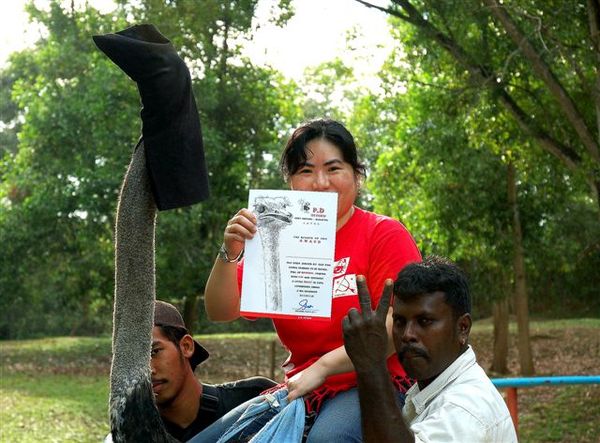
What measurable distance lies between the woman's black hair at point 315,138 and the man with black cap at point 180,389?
2.55 feet

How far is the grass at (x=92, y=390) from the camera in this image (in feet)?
44.6

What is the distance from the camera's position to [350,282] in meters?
3.05

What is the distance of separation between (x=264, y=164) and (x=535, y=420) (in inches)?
315

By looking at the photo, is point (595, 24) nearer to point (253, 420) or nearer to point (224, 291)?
point (224, 291)

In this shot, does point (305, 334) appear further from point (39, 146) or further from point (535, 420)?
point (39, 146)

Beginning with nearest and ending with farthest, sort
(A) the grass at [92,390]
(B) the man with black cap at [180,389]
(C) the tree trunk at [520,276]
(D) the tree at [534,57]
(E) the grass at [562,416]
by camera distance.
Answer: (B) the man with black cap at [180,389] < (D) the tree at [534,57] < (E) the grass at [562,416] < (A) the grass at [92,390] < (C) the tree trunk at [520,276]

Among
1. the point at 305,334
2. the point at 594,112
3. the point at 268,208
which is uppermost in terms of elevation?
the point at 594,112

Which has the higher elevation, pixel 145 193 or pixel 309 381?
pixel 145 193

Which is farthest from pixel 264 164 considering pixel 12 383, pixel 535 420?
pixel 535 420

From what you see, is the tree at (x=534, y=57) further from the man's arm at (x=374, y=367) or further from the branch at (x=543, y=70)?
the man's arm at (x=374, y=367)

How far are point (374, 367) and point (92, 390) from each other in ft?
56.6

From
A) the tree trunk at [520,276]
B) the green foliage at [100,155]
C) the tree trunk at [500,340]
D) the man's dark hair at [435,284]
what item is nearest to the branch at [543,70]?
the tree trunk at [520,276]

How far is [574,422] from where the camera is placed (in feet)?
44.9
